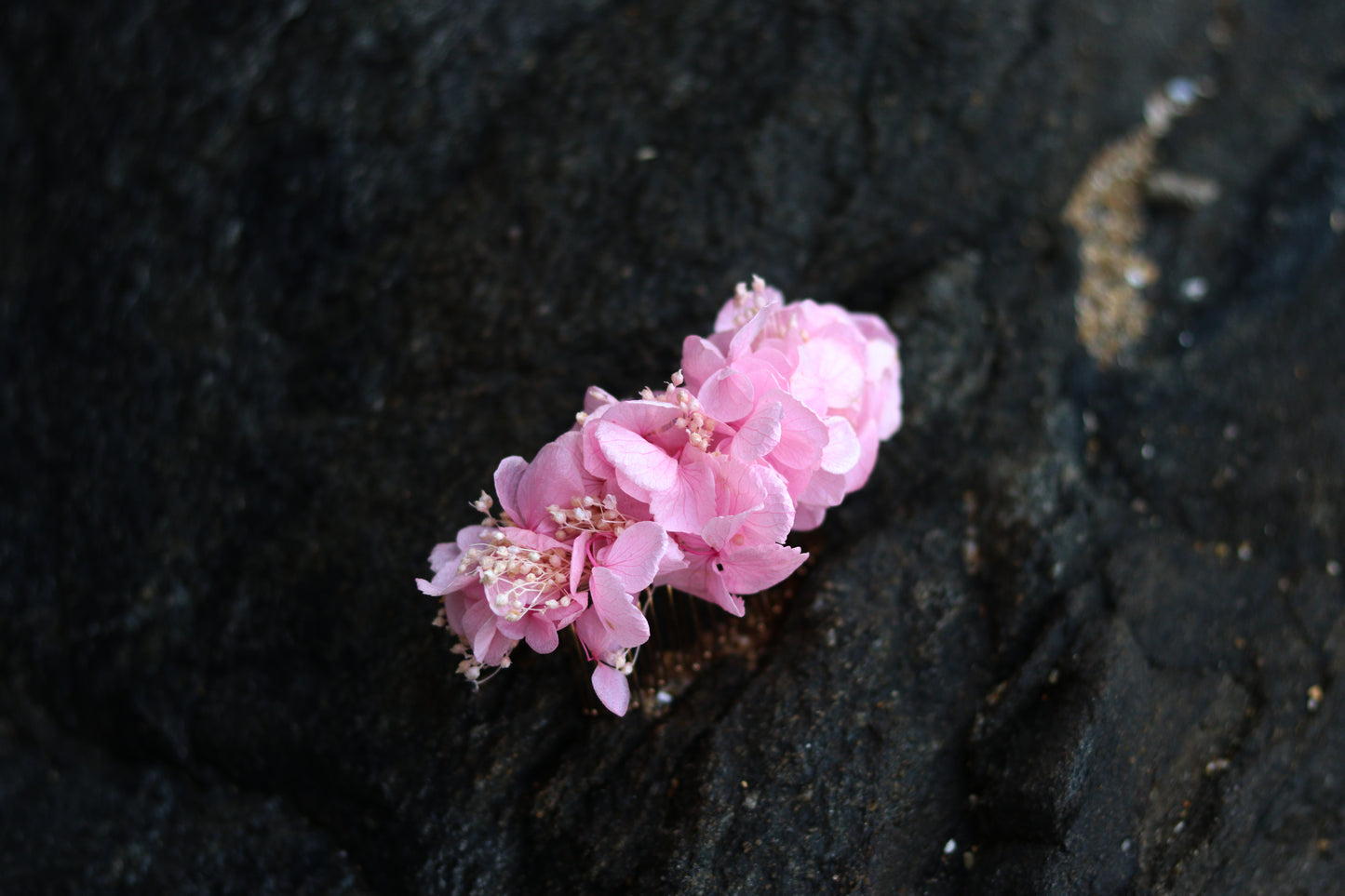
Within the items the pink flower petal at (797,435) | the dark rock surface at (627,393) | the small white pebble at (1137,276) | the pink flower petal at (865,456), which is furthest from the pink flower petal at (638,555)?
the small white pebble at (1137,276)

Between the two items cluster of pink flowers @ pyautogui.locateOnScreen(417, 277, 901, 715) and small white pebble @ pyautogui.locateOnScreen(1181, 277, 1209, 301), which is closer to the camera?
cluster of pink flowers @ pyautogui.locateOnScreen(417, 277, 901, 715)

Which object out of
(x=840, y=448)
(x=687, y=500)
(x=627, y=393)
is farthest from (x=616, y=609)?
(x=627, y=393)

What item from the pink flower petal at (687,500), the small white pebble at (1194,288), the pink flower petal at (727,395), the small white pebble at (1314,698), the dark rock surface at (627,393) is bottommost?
the small white pebble at (1314,698)

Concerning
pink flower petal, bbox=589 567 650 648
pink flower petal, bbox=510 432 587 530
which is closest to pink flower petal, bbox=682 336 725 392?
pink flower petal, bbox=510 432 587 530

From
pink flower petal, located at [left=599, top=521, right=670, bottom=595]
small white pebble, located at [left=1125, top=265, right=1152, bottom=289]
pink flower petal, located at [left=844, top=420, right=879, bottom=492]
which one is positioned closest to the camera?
pink flower petal, located at [left=599, top=521, right=670, bottom=595]

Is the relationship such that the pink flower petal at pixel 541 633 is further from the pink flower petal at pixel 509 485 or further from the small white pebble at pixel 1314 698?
the small white pebble at pixel 1314 698

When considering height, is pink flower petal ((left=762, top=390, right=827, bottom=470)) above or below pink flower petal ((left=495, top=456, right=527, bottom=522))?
below

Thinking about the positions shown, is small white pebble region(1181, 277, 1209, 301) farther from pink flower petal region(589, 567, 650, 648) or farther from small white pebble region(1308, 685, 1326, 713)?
pink flower petal region(589, 567, 650, 648)

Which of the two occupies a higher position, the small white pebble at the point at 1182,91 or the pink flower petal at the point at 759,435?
the pink flower petal at the point at 759,435
